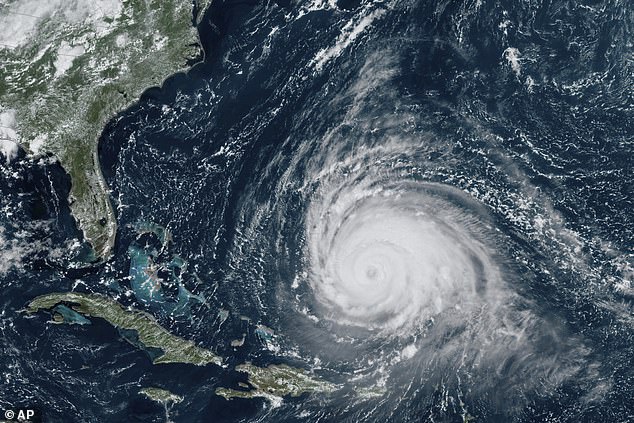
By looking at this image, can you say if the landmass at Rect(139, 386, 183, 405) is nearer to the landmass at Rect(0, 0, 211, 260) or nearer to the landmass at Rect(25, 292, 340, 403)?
the landmass at Rect(25, 292, 340, 403)

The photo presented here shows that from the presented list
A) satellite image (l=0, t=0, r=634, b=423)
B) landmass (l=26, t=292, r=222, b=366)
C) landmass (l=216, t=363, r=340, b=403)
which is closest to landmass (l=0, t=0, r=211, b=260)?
satellite image (l=0, t=0, r=634, b=423)

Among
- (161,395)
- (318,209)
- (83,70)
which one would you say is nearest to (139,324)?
(161,395)

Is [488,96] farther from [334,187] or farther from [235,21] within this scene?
[235,21]

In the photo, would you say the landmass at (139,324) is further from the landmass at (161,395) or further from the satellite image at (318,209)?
the landmass at (161,395)

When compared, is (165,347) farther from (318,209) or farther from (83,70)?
(83,70)

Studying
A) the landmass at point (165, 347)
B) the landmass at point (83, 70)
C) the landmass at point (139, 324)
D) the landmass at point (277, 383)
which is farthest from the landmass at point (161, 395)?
the landmass at point (83, 70)

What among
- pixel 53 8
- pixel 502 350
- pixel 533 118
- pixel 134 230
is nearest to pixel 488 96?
pixel 533 118
